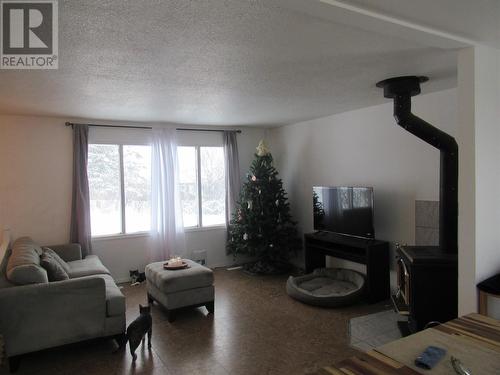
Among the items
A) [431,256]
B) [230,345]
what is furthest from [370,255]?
[230,345]

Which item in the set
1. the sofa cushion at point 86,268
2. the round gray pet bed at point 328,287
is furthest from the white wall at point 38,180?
the round gray pet bed at point 328,287

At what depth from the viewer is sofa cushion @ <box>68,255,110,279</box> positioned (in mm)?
4047

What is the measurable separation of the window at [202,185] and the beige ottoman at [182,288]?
6.34 feet

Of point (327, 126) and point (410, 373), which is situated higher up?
point (327, 126)

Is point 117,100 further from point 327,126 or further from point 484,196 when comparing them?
point 484,196

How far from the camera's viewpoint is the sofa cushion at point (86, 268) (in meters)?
4.05

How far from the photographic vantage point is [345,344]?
10.6ft

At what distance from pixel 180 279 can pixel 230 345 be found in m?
0.93

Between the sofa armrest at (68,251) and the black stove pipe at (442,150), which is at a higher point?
the black stove pipe at (442,150)

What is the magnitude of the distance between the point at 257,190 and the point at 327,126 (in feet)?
4.72

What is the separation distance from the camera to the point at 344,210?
4.64 m

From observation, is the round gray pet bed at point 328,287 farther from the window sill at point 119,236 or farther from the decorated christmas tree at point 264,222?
the window sill at point 119,236

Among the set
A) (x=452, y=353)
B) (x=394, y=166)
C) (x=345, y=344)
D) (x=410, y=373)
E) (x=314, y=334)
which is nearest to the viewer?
(x=410, y=373)

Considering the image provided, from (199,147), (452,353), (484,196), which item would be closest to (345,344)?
(484,196)
